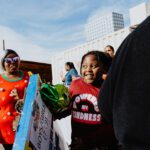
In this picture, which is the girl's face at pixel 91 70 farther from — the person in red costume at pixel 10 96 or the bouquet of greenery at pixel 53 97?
the person in red costume at pixel 10 96

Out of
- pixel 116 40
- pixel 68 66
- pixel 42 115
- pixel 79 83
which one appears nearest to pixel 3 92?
pixel 79 83

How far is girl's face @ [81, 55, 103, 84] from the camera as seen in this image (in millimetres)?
3111

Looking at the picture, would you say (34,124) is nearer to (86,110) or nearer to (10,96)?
(86,110)

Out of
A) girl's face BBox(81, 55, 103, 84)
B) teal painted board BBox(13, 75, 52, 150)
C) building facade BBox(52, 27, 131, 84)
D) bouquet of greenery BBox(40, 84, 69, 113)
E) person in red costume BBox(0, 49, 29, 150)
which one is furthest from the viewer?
building facade BBox(52, 27, 131, 84)

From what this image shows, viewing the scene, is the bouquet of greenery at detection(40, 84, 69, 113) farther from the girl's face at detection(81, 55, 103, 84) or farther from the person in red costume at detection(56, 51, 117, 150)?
the girl's face at detection(81, 55, 103, 84)

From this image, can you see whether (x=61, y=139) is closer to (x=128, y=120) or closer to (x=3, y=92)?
(x=3, y=92)

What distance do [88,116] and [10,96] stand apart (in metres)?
1.31

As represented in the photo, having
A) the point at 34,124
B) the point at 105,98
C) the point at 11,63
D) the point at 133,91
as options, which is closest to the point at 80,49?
the point at 11,63

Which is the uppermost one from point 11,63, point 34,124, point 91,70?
point 11,63

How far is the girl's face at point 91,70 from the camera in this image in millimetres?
3111

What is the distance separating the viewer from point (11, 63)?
417 centimetres

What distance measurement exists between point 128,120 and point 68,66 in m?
9.31

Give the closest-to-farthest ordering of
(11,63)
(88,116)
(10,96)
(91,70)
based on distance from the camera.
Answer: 1. (88,116)
2. (91,70)
3. (10,96)
4. (11,63)

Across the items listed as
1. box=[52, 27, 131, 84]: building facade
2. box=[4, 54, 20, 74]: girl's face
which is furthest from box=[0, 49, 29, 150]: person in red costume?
box=[52, 27, 131, 84]: building facade
